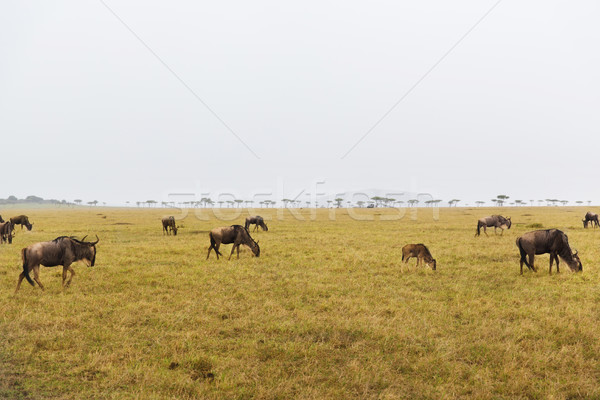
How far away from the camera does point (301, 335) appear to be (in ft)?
25.7

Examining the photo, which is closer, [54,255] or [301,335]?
[301,335]

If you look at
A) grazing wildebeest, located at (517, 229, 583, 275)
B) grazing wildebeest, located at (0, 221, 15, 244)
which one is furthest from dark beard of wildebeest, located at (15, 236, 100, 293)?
grazing wildebeest, located at (0, 221, 15, 244)

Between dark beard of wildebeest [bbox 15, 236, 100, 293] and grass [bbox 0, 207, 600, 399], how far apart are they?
768 millimetres

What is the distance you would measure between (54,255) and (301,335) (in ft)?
30.3

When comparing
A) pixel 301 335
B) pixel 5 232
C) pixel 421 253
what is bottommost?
pixel 301 335

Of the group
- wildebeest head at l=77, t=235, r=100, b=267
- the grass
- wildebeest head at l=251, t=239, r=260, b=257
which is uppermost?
wildebeest head at l=77, t=235, r=100, b=267

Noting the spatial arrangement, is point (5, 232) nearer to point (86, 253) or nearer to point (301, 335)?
point (86, 253)

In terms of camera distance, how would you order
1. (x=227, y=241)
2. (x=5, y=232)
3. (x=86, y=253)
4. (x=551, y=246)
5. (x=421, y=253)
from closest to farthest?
1. (x=86, y=253)
2. (x=551, y=246)
3. (x=421, y=253)
4. (x=227, y=241)
5. (x=5, y=232)

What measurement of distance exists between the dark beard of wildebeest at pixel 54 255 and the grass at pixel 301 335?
2.52 feet

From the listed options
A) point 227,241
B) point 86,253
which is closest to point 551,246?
point 227,241

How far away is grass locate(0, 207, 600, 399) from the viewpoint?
5.66 metres

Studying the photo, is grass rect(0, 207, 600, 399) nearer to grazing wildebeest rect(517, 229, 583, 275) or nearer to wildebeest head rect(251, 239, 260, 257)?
grazing wildebeest rect(517, 229, 583, 275)

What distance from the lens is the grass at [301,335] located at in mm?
5664

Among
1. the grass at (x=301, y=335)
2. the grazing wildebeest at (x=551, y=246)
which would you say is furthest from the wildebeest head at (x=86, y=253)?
the grazing wildebeest at (x=551, y=246)
